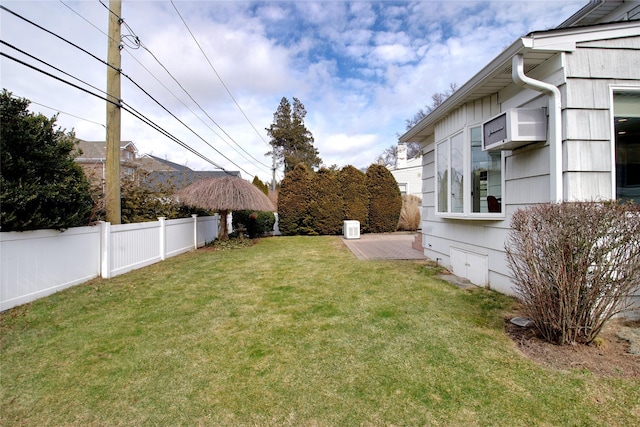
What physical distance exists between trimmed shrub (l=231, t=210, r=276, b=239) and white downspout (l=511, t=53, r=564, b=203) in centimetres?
1169

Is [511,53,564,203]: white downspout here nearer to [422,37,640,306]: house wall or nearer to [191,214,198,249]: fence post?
[422,37,640,306]: house wall

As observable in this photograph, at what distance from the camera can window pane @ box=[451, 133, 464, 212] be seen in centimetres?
504

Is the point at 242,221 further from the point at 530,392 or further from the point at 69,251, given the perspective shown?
the point at 530,392

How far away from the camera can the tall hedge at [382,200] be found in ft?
48.9

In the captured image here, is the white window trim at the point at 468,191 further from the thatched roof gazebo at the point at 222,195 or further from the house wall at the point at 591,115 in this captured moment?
the thatched roof gazebo at the point at 222,195

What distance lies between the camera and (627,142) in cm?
339

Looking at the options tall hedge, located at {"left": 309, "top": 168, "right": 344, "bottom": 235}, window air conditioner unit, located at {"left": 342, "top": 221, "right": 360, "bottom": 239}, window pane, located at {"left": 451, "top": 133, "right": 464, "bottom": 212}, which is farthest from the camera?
tall hedge, located at {"left": 309, "top": 168, "right": 344, "bottom": 235}

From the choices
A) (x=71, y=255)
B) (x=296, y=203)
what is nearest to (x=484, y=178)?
(x=71, y=255)

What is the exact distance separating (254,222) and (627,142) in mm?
12521

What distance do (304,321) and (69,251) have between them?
4.34 meters

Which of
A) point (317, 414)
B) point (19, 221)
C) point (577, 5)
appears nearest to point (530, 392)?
point (317, 414)

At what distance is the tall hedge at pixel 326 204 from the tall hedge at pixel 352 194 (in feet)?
0.82

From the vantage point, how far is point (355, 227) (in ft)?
41.3

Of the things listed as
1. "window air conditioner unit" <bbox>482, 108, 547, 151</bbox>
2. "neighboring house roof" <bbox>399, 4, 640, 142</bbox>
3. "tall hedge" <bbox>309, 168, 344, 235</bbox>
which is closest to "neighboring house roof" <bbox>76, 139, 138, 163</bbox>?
"tall hedge" <bbox>309, 168, 344, 235</bbox>
